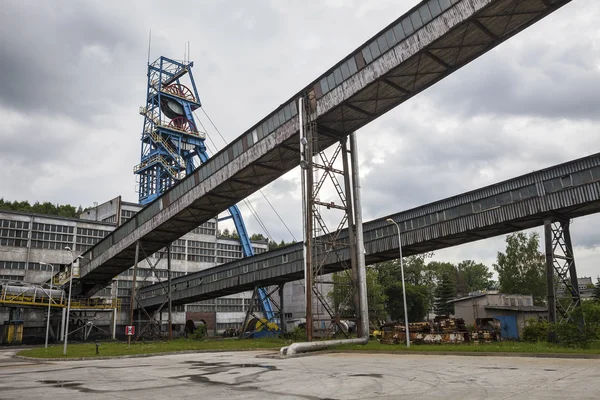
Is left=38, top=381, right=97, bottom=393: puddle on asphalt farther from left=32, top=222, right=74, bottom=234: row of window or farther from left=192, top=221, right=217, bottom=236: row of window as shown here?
left=192, top=221, right=217, bottom=236: row of window

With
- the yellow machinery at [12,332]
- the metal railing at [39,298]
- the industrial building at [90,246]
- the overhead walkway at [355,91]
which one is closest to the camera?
the overhead walkway at [355,91]

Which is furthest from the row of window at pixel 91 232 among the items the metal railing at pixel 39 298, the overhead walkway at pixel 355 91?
the overhead walkway at pixel 355 91

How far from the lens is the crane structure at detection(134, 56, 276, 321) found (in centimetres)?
6275

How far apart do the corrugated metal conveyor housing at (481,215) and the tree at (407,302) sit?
26.3m

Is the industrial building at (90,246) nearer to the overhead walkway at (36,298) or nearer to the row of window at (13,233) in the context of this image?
the row of window at (13,233)

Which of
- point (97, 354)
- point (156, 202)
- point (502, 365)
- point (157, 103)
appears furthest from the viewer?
point (157, 103)

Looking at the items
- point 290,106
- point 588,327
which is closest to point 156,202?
point 290,106

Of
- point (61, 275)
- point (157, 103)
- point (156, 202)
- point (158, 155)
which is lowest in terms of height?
point (61, 275)

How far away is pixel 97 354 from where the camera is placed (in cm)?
2555

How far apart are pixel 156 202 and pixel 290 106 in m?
15.1

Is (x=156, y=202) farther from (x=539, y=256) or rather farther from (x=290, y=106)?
(x=539, y=256)

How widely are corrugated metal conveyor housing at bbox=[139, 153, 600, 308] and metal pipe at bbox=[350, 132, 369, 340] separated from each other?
168 inches

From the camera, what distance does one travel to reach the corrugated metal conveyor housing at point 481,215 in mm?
22203

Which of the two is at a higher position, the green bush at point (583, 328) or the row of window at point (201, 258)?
the row of window at point (201, 258)
